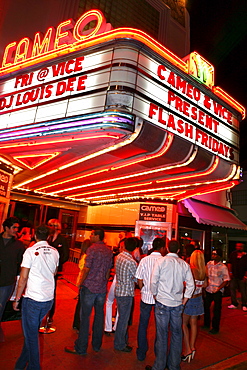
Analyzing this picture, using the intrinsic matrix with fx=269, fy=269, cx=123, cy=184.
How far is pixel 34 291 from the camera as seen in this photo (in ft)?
11.5

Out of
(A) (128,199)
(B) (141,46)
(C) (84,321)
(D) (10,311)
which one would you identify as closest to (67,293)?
(D) (10,311)

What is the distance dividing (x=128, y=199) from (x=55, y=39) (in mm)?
8311

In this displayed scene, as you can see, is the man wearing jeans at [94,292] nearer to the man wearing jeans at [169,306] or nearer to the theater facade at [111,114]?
the man wearing jeans at [169,306]

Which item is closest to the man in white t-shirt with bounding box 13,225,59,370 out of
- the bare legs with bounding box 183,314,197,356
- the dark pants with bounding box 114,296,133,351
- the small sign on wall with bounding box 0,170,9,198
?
the dark pants with bounding box 114,296,133,351

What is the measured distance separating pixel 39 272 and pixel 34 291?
24 centimetres

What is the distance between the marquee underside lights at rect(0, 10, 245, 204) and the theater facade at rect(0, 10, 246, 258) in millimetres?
30

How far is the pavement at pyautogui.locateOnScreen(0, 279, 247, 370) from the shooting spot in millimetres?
4234

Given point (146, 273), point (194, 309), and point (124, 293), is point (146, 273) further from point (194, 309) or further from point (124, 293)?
point (194, 309)

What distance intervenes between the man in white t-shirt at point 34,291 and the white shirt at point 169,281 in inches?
63.5

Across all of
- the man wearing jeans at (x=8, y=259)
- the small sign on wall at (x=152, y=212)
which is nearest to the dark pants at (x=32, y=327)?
the man wearing jeans at (x=8, y=259)

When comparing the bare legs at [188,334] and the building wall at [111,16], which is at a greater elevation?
the building wall at [111,16]

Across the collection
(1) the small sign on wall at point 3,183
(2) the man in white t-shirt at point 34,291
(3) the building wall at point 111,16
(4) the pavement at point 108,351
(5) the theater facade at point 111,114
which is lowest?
(4) the pavement at point 108,351

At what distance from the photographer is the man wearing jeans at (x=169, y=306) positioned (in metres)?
4.04

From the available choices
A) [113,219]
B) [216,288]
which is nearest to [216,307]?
[216,288]
